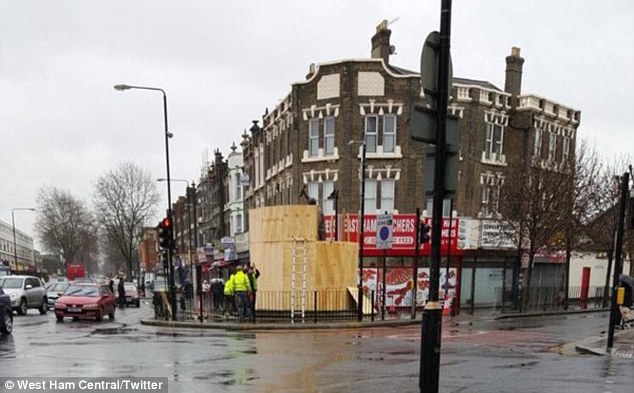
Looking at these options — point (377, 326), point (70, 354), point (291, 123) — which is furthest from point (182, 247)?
point (70, 354)

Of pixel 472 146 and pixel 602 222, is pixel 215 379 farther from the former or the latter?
pixel 602 222

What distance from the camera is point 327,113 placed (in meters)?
32.2

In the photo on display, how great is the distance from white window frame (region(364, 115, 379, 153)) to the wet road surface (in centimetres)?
1415

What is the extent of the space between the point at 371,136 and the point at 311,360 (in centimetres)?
2066

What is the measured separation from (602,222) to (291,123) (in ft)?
65.2

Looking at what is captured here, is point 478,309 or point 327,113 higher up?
point 327,113

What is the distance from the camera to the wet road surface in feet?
31.3

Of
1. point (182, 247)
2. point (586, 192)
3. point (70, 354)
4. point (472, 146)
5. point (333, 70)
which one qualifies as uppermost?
point (333, 70)

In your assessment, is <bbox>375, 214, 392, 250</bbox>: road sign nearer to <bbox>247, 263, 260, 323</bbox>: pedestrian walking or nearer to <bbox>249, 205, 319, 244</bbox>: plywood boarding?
<bbox>249, 205, 319, 244</bbox>: plywood boarding

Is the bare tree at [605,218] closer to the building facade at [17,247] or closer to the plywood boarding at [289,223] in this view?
the plywood boarding at [289,223]

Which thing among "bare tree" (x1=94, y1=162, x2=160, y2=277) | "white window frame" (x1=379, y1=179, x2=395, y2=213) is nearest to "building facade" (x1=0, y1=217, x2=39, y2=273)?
"bare tree" (x1=94, y1=162, x2=160, y2=277)

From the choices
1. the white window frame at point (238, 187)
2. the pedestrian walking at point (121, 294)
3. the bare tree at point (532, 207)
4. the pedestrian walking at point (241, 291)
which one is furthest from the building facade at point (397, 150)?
the white window frame at point (238, 187)

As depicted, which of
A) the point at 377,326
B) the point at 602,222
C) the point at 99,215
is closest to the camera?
the point at 377,326

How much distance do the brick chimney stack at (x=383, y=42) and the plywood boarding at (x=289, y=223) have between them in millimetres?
13526
